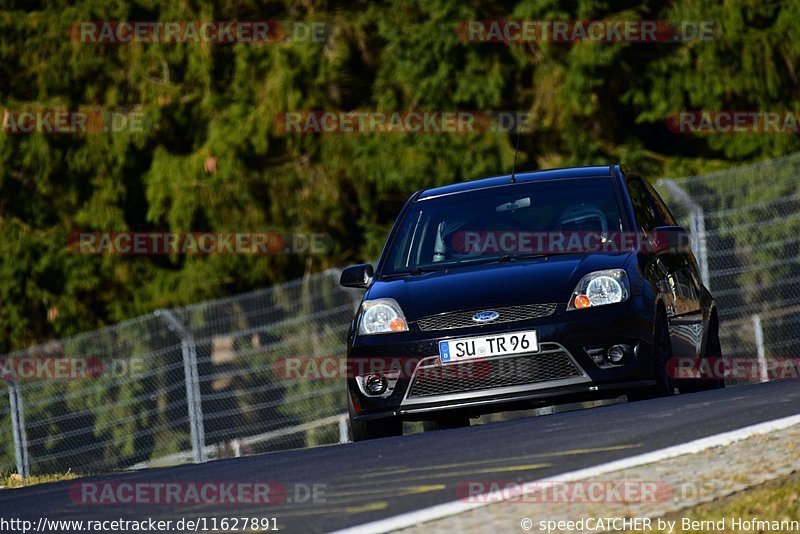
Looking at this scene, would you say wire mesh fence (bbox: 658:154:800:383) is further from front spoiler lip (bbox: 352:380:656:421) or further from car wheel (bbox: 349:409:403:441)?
car wheel (bbox: 349:409:403:441)

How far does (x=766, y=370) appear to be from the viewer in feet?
48.6

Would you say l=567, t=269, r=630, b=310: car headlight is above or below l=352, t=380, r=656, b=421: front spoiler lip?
above

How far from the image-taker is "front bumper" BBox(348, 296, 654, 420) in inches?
349

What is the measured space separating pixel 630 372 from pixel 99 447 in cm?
759

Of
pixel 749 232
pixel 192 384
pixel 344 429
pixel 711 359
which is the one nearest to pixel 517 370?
pixel 711 359

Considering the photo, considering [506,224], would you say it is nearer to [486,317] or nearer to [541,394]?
[486,317]

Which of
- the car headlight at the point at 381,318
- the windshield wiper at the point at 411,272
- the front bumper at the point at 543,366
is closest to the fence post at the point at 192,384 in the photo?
the windshield wiper at the point at 411,272

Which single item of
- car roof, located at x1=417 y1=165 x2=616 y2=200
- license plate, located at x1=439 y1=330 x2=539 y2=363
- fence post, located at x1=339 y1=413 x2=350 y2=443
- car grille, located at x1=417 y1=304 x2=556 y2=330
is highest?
car roof, located at x1=417 y1=165 x2=616 y2=200

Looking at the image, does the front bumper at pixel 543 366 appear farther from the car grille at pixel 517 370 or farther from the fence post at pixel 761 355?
the fence post at pixel 761 355

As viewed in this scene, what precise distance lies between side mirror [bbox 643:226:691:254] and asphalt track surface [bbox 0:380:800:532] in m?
1.15

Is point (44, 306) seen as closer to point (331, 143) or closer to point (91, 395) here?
point (331, 143)

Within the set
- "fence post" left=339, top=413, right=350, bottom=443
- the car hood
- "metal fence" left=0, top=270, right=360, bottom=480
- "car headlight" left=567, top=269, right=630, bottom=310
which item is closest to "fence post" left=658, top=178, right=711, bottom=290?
"metal fence" left=0, top=270, right=360, bottom=480

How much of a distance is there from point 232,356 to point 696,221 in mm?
4408

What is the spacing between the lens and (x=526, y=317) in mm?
8953
